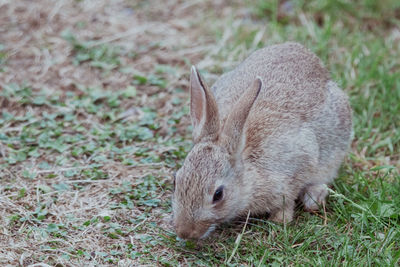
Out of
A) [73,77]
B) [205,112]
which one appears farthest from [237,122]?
[73,77]

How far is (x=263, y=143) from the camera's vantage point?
498 cm

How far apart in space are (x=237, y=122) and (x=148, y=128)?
191cm

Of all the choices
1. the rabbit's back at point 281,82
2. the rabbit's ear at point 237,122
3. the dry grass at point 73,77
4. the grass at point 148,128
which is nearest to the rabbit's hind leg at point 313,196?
the grass at point 148,128

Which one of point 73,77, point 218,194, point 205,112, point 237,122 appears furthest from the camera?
point 73,77

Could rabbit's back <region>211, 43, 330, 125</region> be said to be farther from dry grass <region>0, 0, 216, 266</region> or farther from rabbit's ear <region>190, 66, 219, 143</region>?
dry grass <region>0, 0, 216, 266</region>

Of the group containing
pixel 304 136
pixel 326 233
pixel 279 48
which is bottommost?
pixel 326 233

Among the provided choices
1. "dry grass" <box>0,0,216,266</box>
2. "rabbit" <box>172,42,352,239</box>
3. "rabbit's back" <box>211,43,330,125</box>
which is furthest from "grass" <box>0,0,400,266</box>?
"rabbit's back" <box>211,43,330,125</box>

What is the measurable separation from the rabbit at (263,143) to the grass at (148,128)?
0.25 m

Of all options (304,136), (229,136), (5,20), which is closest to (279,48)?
(304,136)

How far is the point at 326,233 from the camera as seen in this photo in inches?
186

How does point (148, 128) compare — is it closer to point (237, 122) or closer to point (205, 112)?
point (205, 112)

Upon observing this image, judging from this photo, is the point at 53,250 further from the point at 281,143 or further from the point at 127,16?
the point at 127,16

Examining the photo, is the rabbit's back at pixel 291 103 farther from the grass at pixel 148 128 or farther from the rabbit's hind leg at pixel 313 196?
the grass at pixel 148 128

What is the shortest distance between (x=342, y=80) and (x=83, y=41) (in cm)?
356
